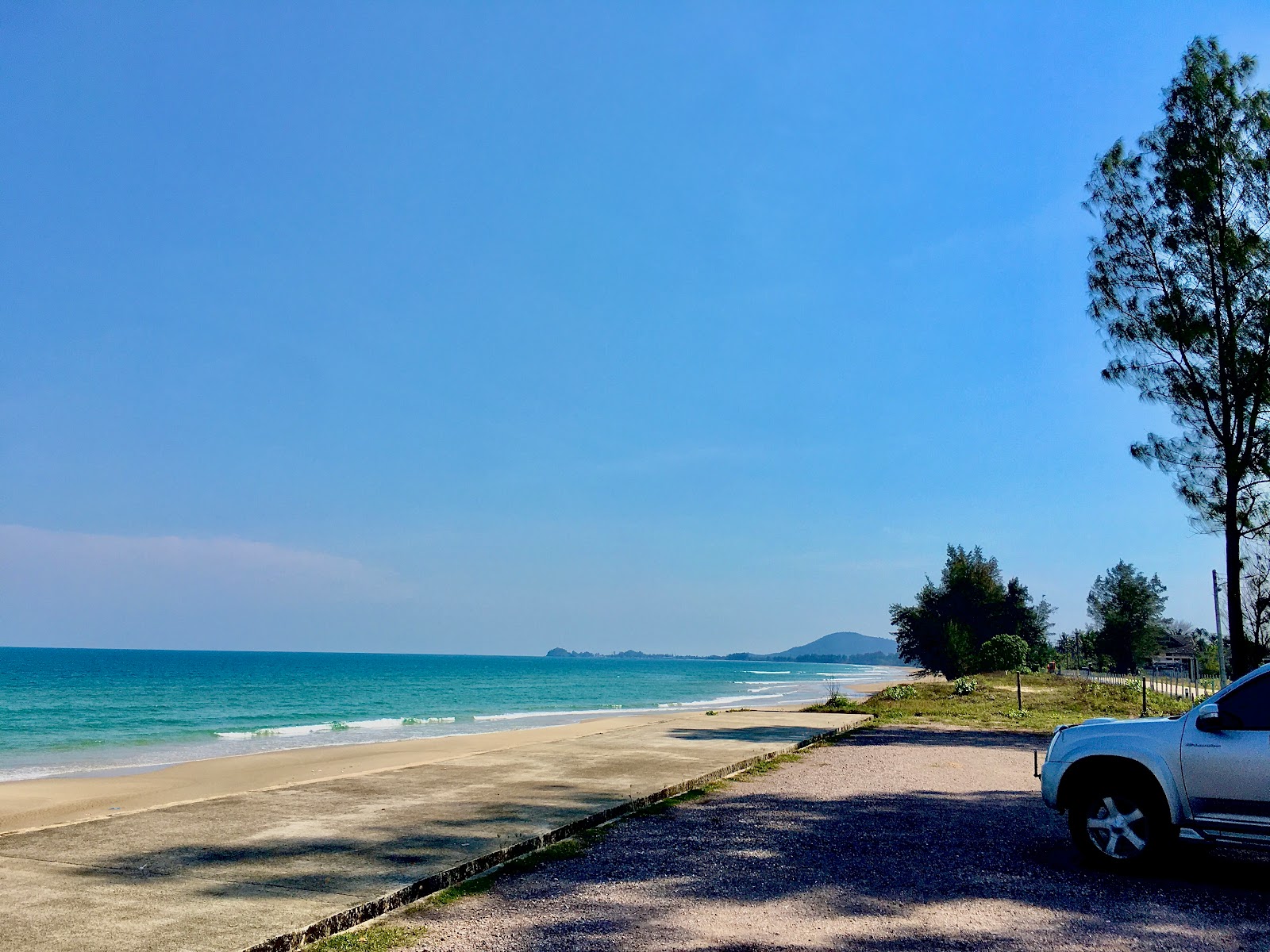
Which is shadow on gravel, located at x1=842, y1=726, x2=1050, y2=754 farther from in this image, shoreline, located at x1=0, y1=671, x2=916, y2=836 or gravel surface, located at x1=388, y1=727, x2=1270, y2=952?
gravel surface, located at x1=388, y1=727, x2=1270, y2=952

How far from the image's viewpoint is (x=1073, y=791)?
7.90m

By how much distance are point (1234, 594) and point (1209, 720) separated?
15.2 meters

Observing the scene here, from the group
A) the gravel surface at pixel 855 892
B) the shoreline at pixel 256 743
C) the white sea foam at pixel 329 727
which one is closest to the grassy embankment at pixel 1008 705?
the shoreline at pixel 256 743

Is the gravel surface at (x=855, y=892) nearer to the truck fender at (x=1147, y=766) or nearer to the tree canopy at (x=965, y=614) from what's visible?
the truck fender at (x=1147, y=766)

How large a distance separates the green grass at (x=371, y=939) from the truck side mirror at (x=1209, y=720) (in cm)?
587

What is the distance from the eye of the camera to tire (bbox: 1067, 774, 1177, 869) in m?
7.34

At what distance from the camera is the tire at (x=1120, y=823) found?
24.1ft

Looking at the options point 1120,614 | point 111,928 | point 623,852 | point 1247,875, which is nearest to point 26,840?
point 111,928

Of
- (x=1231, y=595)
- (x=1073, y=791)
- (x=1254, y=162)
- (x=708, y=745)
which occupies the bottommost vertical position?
(x=708, y=745)

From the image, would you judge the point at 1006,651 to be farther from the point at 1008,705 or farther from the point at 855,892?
the point at 855,892

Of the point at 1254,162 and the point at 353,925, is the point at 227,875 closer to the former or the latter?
the point at 353,925

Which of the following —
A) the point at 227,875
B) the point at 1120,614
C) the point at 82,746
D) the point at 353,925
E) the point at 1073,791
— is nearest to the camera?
the point at 353,925

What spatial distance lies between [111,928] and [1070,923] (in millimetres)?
6073

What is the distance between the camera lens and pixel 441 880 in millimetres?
7035
